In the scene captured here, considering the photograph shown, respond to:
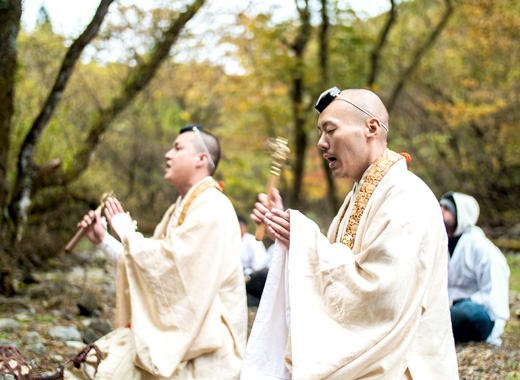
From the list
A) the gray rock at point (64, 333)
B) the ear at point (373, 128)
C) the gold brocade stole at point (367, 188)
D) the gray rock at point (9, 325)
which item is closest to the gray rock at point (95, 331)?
the gray rock at point (64, 333)

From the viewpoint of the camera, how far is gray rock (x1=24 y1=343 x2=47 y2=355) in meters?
4.66

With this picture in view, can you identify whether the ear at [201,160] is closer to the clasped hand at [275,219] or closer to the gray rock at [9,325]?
the clasped hand at [275,219]

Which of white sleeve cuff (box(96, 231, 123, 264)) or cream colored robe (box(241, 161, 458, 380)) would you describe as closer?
cream colored robe (box(241, 161, 458, 380))

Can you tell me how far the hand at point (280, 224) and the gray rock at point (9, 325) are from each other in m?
3.62

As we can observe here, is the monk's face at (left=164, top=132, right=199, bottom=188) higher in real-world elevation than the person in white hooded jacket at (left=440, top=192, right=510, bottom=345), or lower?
higher

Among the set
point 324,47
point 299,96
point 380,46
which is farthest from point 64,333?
point 299,96

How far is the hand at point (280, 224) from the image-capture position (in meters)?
2.85

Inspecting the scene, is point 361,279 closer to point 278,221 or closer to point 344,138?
point 278,221

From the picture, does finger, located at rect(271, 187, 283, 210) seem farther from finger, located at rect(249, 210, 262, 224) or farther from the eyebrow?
the eyebrow

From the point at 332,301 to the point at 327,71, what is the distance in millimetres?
10421

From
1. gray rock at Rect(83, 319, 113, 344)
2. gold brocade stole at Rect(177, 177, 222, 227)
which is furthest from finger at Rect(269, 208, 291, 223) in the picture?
gray rock at Rect(83, 319, 113, 344)

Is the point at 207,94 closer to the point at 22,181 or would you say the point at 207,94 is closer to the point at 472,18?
the point at 472,18

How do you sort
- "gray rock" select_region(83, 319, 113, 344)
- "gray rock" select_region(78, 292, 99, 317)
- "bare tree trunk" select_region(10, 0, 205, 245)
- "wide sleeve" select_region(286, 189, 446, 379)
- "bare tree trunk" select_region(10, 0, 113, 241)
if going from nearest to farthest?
"wide sleeve" select_region(286, 189, 446, 379)
"gray rock" select_region(83, 319, 113, 344)
"bare tree trunk" select_region(10, 0, 113, 241)
"bare tree trunk" select_region(10, 0, 205, 245)
"gray rock" select_region(78, 292, 99, 317)

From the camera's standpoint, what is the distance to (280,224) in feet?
9.39
